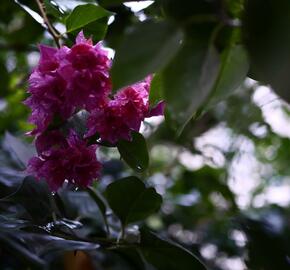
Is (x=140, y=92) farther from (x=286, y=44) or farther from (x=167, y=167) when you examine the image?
(x=167, y=167)

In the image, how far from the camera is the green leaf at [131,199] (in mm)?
868

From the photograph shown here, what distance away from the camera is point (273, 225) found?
1119mm

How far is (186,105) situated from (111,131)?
0.26 m

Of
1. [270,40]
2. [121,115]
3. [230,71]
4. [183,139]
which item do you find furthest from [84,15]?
[183,139]

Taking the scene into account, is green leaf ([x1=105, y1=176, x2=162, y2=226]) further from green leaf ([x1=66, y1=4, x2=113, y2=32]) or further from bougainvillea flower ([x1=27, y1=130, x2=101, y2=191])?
green leaf ([x1=66, y1=4, x2=113, y2=32])

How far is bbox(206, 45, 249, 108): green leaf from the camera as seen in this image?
0.51 m

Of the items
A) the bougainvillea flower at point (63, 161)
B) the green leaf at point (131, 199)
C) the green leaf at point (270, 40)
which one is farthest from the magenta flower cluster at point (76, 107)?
the green leaf at point (270, 40)

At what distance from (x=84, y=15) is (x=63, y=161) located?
0.23 meters

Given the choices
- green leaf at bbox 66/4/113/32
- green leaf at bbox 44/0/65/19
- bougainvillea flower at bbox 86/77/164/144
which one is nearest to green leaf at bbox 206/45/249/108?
bougainvillea flower at bbox 86/77/164/144

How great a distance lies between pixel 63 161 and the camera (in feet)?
2.36

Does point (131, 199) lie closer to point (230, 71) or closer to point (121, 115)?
point (121, 115)

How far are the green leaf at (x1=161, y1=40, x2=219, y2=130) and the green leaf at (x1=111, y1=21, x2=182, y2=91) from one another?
12 millimetres

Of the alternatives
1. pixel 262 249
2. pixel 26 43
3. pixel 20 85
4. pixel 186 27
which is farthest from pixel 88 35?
pixel 20 85

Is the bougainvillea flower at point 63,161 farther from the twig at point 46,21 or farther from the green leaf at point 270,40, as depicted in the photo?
the green leaf at point 270,40
